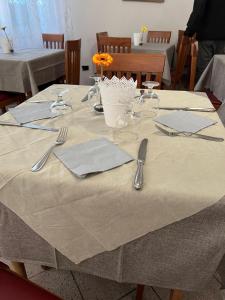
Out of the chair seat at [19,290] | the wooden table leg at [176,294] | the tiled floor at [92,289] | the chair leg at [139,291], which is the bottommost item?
the tiled floor at [92,289]

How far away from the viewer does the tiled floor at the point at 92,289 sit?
1.03 meters

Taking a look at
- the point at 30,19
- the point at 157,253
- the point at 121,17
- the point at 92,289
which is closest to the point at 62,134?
the point at 157,253

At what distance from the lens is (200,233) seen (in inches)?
23.4

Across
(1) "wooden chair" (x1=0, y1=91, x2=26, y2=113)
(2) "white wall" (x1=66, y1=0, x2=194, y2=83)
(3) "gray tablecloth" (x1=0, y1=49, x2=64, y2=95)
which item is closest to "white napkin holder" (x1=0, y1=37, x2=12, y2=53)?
(3) "gray tablecloth" (x1=0, y1=49, x2=64, y2=95)

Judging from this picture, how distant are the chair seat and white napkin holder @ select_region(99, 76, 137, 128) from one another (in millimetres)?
514

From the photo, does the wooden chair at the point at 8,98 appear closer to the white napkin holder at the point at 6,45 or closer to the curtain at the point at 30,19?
the white napkin holder at the point at 6,45

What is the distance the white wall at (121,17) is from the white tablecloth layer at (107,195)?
3324 mm

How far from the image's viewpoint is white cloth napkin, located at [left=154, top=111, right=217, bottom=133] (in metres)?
0.81

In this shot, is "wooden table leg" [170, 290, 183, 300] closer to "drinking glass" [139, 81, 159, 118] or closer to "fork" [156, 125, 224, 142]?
"fork" [156, 125, 224, 142]

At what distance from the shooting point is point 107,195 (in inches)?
22.0

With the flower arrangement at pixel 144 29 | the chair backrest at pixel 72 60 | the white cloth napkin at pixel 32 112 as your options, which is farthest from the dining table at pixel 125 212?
the flower arrangement at pixel 144 29

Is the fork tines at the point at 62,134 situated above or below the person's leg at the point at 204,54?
above

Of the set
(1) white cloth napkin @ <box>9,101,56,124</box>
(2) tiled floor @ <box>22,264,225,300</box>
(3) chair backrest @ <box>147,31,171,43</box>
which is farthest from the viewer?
(3) chair backrest @ <box>147,31,171,43</box>

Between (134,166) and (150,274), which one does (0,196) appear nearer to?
(134,166)
